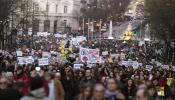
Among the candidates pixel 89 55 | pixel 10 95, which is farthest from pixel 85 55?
pixel 10 95

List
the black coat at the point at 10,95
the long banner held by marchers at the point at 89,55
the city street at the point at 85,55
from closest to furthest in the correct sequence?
the black coat at the point at 10,95 → the city street at the point at 85,55 → the long banner held by marchers at the point at 89,55

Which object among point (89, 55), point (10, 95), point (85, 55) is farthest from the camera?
point (85, 55)

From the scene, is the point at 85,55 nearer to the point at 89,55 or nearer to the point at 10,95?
the point at 89,55

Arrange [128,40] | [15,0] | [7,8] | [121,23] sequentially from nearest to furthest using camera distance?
1. [7,8]
2. [15,0]
3. [128,40]
4. [121,23]

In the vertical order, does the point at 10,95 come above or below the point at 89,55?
above

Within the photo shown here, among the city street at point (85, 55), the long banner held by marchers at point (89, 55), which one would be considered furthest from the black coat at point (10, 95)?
the long banner held by marchers at point (89, 55)

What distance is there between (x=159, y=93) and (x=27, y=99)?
9607 mm

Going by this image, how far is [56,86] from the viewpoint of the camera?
13.1 meters

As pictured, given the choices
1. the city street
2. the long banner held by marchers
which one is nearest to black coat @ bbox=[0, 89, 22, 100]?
the city street

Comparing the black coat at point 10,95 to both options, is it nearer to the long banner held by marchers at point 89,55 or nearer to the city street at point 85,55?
the city street at point 85,55

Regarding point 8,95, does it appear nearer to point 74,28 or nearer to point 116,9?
point 116,9

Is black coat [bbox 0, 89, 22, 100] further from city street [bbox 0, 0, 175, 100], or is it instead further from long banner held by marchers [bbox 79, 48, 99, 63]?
long banner held by marchers [bbox 79, 48, 99, 63]

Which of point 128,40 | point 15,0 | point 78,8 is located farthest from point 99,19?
point 15,0

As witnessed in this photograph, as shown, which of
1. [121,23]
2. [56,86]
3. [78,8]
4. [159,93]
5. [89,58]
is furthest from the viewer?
[78,8]
